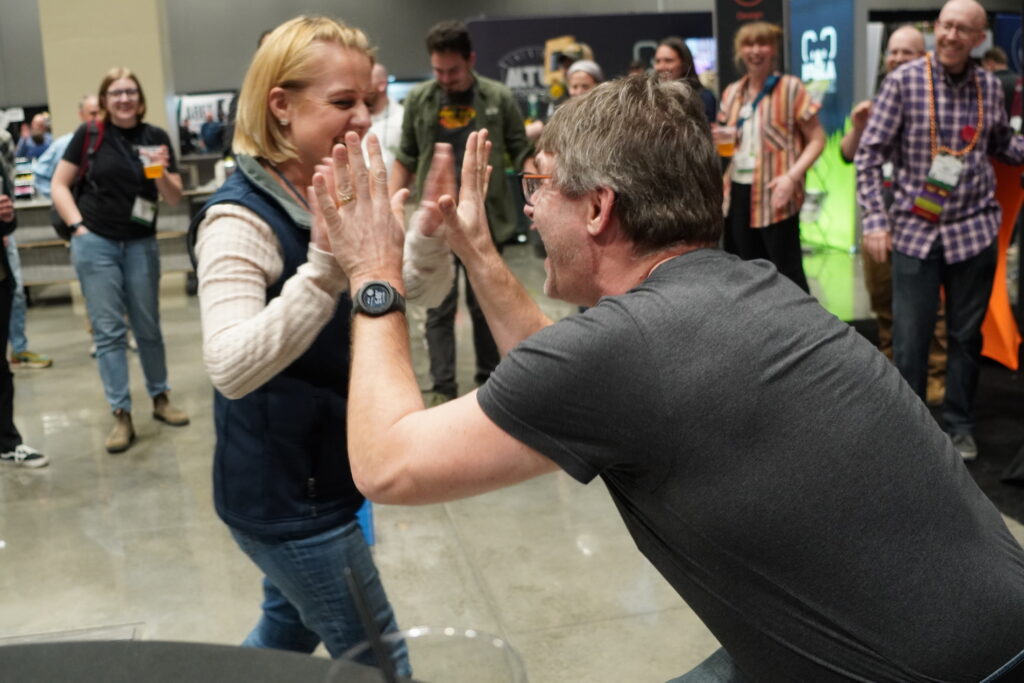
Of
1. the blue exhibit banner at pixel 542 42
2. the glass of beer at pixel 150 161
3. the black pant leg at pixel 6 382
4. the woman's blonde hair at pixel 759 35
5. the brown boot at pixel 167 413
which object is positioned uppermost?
the blue exhibit banner at pixel 542 42

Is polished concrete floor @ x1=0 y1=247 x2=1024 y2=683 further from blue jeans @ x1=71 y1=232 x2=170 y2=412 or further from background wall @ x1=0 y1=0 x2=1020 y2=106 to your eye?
background wall @ x1=0 y1=0 x2=1020 y2=106

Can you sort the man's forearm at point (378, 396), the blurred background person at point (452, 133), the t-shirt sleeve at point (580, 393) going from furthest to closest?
1. the blurred background person at point (452, 133)
2. the man's forearm at point (378, 396)
3. the t-shirt sleeve at point (580, 393)

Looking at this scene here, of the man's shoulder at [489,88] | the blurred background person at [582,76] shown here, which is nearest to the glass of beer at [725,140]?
the man's shoulder at [489,88]

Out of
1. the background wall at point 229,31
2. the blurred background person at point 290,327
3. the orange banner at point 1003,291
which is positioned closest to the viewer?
the blurred background person at point 290,327

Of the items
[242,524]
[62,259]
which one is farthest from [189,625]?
[62,259]

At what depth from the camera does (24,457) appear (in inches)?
181

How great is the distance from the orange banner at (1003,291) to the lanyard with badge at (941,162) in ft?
1.79

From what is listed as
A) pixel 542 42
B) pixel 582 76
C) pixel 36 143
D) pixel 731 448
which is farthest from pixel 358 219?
pixel 36 143

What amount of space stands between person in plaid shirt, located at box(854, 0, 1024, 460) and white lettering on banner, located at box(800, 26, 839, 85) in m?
5.89

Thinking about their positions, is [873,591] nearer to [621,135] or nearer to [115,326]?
[621,135]

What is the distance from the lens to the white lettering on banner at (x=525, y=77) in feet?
37.3

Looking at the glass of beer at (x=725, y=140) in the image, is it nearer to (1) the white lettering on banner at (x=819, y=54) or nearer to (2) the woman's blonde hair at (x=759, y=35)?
(2) the woman's blonde hair at (x=759, y=35)

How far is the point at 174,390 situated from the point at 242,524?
171 inches

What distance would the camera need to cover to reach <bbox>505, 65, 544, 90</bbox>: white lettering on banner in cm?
1136
